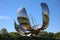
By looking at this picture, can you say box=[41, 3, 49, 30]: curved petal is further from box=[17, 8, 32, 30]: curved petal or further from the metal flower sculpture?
box=[17, 8, 32, 30]: curved petal

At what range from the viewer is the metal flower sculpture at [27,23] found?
2183cm

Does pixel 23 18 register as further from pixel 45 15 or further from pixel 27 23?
pixel 45 15

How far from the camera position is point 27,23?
22734 millimetres

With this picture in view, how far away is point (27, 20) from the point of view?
22.6 m

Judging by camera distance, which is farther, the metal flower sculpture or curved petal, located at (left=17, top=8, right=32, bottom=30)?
curved petal, located at (left=17, top=8, right=32, bottom=30)

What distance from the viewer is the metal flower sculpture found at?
71.6 feet

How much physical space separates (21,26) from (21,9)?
2.26 meters

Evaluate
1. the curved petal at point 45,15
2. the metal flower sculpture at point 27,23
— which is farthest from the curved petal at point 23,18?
the curved petal at point 45,15

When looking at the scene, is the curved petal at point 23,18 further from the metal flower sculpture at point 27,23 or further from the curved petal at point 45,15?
the curved petal at point 45,15

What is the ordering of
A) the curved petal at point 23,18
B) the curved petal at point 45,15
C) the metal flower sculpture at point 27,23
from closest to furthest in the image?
the curved petal at point 45,15 < the metal flower sculpture at point 27,23 < the curved petal at point 23,18

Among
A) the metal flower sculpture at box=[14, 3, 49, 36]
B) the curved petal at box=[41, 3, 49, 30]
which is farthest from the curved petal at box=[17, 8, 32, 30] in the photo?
the curved petal at box=[41, 3, 49, 30]

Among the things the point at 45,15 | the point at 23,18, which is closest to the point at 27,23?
the point at 23,18

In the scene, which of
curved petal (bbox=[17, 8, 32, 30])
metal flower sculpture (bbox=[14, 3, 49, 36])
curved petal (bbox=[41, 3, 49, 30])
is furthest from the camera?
curved petal (bbox=[17, 8, 32, 30])

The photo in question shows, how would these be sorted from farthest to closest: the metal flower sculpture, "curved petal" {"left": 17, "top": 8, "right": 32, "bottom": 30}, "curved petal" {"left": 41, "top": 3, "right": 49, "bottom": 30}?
1. "curved petal" {"left": 17, "top": 8, "right": 32, "bottom": 30}
2. the metal flower sculpture
3. "curved petal" {"left": 41, "top": 3, "right": 49, "bottom": 30}
